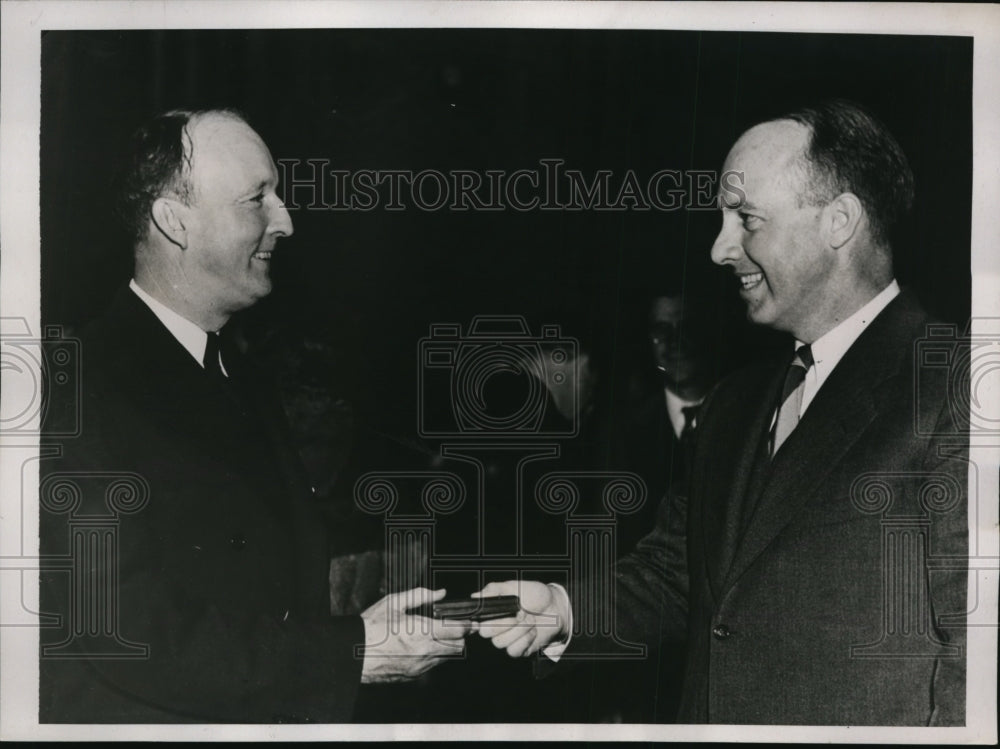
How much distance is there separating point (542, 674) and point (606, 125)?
1.38 metres

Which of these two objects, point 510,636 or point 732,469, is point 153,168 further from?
point 732,469

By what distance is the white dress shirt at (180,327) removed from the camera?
2.42 metres

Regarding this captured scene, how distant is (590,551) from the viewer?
2436mm

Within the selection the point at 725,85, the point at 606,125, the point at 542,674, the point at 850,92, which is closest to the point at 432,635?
the point at 542,674

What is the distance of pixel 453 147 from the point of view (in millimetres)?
2434

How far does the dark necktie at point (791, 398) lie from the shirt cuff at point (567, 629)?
618 mm

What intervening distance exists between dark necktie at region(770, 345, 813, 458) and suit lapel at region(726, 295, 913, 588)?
0.02 meters

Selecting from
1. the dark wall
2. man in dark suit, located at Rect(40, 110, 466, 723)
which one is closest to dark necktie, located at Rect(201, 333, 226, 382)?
man in dark suit, located at Rect(40, 110, 466, 723)

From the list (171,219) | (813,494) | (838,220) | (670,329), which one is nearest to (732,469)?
(813,494)

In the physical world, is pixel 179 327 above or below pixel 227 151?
below

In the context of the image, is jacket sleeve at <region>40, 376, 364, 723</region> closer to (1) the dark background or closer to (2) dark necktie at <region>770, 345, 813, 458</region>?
(1) the dark background

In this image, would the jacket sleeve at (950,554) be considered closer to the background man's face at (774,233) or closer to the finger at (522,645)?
the background man's face at (774,233)

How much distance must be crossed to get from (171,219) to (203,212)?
0.08 metres

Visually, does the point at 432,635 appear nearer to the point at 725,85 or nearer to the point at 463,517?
the point at 463,517
